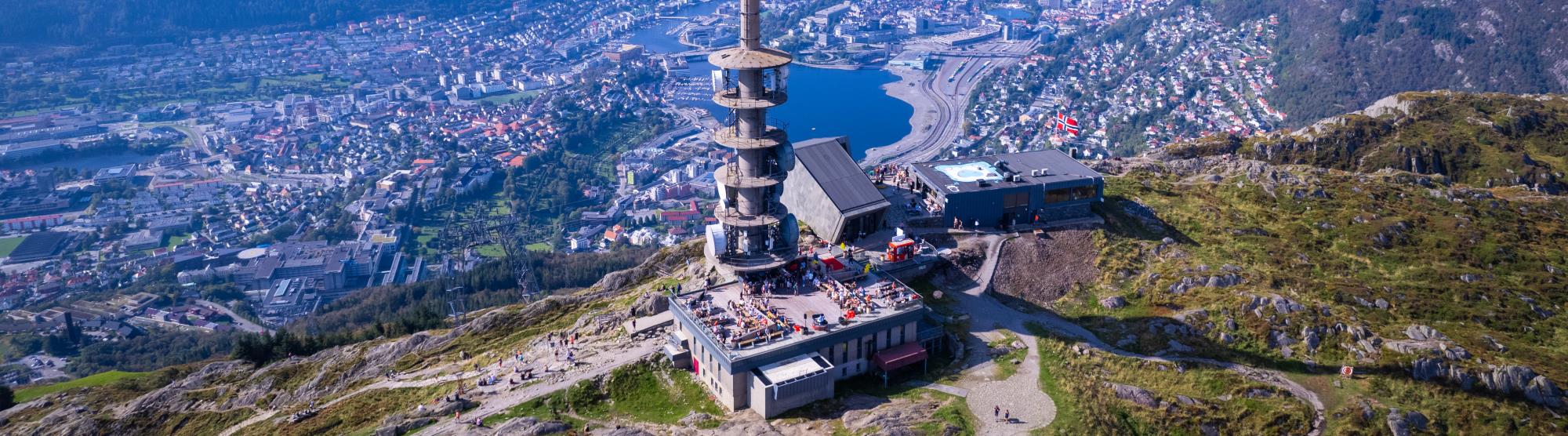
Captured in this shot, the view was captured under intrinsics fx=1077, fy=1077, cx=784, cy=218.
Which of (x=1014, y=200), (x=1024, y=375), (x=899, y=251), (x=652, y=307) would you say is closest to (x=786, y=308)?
(x=652, y=307)

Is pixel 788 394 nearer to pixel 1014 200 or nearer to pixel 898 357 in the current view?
pixel 898 357

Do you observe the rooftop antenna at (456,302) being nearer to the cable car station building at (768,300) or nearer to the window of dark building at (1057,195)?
the cable car station building at (768,300)

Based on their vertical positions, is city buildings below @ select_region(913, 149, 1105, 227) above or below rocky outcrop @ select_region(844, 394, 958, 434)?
above

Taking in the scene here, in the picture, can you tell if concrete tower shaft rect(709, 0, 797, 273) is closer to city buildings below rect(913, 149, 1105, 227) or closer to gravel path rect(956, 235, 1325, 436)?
gravel path rect(956, 235, 1325, 436)

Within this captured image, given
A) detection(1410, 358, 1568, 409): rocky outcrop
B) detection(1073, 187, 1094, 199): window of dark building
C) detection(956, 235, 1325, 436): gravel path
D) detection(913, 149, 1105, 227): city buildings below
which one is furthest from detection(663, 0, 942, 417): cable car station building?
detection(1410, 358, 1568, 409): rocky outcrop

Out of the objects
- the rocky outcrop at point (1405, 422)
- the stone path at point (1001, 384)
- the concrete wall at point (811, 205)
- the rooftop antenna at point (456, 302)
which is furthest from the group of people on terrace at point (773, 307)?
the rooftop antenna at point (456, 302)

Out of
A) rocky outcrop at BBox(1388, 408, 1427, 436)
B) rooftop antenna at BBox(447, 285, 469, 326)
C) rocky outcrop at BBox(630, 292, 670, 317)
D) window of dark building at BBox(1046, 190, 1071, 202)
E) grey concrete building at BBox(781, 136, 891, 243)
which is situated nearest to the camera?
rocky outcrop at BBox(1388, 408, 1427, 436)

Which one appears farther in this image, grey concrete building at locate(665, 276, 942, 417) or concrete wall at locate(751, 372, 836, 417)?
grey concrete building at locate(665, 276, 942, 417)
